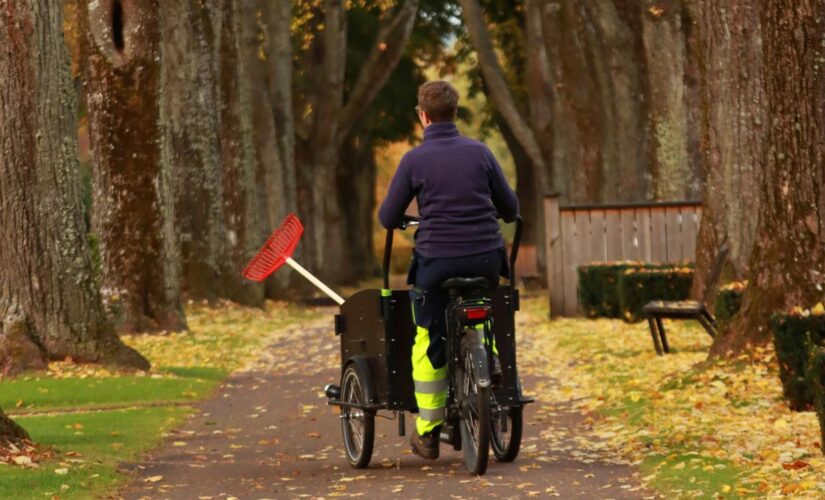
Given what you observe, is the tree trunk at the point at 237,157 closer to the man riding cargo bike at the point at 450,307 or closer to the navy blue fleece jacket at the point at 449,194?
the man riding cargo bike at the point at 450,307

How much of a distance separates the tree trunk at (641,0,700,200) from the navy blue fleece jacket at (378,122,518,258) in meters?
18.5

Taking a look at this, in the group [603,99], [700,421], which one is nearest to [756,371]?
[700,421]

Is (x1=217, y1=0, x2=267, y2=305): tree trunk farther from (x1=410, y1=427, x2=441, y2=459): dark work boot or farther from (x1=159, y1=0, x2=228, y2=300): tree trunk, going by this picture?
(x1=410, y1=427, x2=441, y2=459): dark work boot

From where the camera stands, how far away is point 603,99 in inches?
1284

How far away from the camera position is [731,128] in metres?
18.8

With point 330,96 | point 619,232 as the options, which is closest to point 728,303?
point 619,232

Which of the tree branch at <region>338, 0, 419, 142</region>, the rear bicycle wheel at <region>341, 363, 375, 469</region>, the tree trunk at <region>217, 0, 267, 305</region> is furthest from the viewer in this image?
the tree branch at <region>338, 0, 419, 142</region>

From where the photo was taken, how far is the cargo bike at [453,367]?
9.25 m

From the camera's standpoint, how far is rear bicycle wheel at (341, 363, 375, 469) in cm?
1001

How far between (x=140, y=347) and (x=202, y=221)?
27.3ft

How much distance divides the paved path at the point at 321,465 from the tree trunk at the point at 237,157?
1572 centimetres

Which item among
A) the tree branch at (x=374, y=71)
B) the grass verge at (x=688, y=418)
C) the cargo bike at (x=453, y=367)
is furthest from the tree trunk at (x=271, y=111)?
the cargo bike at (x=453, y=367)

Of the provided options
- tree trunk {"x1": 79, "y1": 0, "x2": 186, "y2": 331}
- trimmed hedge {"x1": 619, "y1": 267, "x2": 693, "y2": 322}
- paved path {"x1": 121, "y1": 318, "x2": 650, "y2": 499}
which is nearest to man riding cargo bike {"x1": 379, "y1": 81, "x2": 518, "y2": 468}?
paved path {"x1": 121, "y1": 318, "x2": 650, "y2": 499}

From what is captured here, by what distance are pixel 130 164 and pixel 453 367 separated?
44.3 ft
